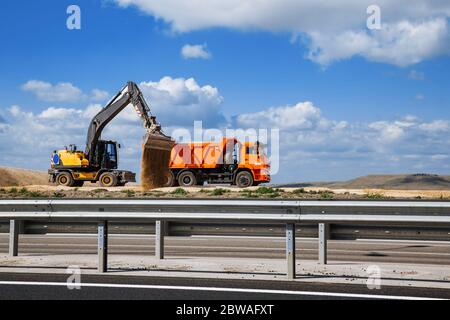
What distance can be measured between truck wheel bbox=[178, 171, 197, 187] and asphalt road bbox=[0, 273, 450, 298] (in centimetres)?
2693

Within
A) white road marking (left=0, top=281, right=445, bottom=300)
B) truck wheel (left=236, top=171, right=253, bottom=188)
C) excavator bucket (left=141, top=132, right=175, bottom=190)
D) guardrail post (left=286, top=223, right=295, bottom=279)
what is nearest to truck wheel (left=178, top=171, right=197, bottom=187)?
truck wheel (left=236, top=171, right=253, bottom=188)

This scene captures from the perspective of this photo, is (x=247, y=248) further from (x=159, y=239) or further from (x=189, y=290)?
(x=189, y=290)

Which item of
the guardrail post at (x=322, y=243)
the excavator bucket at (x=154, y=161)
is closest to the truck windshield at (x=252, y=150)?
the excavator bucket at (x=154, y=161)

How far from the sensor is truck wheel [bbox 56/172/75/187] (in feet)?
119

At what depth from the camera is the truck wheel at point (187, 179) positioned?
3525 cm

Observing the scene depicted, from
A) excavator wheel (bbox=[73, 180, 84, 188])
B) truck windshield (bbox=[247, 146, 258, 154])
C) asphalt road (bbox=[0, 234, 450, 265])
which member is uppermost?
truck windshield (bbox=[247, 146, 258, 154])

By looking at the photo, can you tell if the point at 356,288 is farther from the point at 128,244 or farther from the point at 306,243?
the point at 128,244

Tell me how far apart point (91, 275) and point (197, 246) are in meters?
3.94

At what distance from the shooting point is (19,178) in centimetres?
6875

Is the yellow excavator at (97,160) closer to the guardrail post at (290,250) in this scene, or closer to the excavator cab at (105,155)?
the excavator cab at (105,155)

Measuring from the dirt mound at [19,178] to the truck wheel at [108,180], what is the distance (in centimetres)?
3119

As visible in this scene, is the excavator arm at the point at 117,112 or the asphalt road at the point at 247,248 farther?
the excavator arm at the point at 117,112

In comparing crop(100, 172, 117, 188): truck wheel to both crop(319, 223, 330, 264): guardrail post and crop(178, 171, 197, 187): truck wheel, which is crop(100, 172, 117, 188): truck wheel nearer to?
crop(178, 171, 197, 187): truck wheel

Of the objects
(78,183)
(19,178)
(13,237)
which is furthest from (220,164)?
(19,178)
